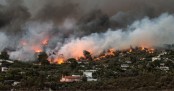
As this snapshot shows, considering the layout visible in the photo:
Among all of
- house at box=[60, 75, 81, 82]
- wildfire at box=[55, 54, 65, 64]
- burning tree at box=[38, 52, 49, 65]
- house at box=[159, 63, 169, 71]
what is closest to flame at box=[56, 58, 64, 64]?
wildfire at box=[55, 54, 65, 64]

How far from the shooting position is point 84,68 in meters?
70.2

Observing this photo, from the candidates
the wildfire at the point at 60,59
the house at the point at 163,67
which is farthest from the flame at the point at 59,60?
the house at the point at 163,67

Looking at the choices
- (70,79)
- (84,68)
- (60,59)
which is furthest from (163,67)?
(60,59)

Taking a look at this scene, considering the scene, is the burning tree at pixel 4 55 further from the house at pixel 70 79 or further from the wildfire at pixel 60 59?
the house at pixel 70 79

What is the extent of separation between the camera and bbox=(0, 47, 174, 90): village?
56062mm

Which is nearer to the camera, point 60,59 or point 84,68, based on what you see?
point 84,68

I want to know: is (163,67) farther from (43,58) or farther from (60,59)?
(60,59)

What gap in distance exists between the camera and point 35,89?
52812 mm

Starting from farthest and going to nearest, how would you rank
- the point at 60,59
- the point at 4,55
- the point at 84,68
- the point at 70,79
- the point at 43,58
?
the point at 60,59 < the point at 4,55 < the point at 43,58 < the point at 84,68 < the point at 70,79

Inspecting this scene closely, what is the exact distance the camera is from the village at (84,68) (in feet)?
184

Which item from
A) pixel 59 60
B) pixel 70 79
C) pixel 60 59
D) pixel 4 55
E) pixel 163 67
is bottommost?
pixel 70 79

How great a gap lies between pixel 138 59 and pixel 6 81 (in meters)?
23.6

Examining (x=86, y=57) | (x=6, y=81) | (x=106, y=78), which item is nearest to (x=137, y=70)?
(x=106, y=78)

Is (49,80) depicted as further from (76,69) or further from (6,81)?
(76,69)
